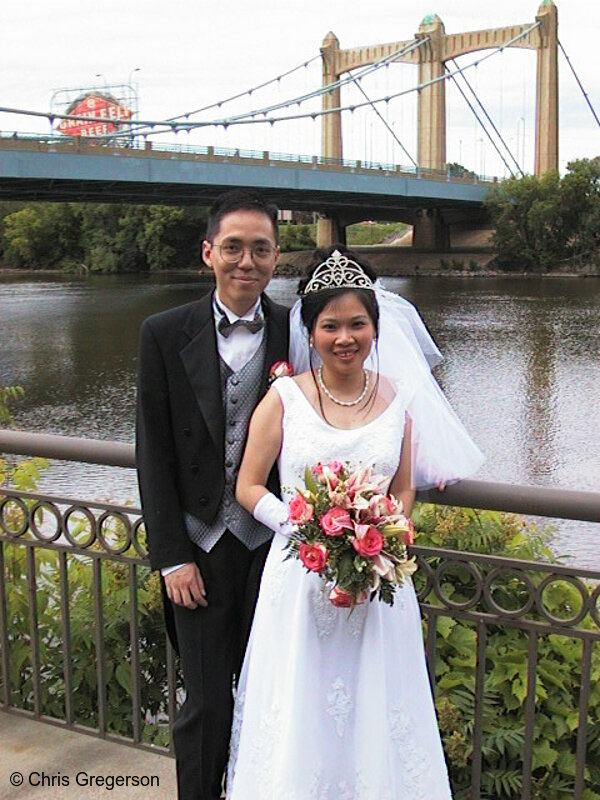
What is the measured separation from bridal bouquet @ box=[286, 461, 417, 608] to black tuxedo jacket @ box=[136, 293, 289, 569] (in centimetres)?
32

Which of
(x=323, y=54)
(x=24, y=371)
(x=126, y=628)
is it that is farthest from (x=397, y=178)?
(x=126, y=628)

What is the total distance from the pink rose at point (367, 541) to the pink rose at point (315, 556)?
0.20 feet

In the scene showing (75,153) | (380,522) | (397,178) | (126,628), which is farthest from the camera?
(397,178)

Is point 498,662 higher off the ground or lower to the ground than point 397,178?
lower

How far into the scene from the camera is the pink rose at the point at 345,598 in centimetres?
189

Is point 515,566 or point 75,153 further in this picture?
point 75,153

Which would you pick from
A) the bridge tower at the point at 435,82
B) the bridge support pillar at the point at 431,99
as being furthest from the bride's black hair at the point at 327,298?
the bridge support pillar at the point at 431,99

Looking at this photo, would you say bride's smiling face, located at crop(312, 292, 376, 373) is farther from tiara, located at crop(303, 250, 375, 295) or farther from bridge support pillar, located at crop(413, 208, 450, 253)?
bridge support pillar, located at crop(413, 208, 450, 253)

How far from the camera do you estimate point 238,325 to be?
223 cm

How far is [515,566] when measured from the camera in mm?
2131

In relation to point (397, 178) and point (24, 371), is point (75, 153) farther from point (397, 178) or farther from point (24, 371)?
point (397, 178)

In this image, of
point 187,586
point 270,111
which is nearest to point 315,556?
point 187,586

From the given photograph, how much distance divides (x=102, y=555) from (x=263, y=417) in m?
0.79

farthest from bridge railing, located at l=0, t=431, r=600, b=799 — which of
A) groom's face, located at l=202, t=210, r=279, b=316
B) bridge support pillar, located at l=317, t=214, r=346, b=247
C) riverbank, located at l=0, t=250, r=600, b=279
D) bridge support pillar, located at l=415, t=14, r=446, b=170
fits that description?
bridge support pillar, located at l=415, t=14, r=446, b=170
